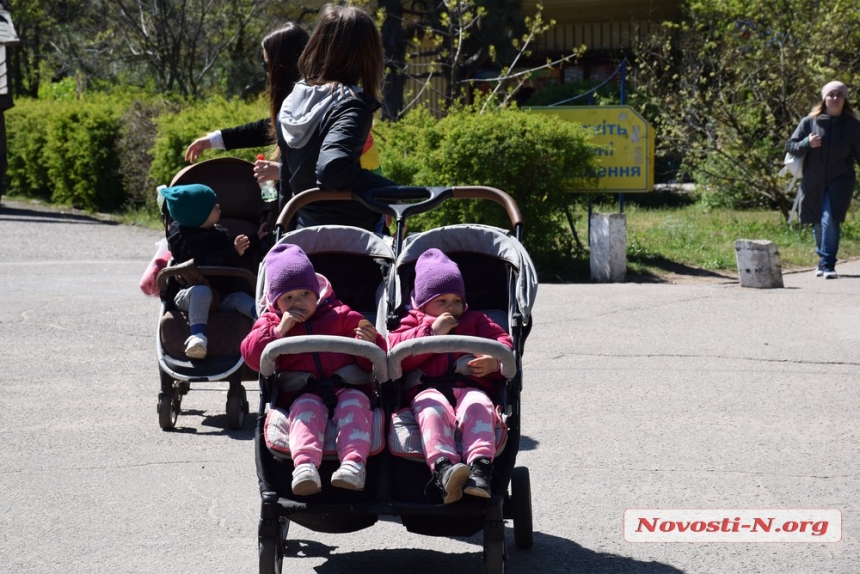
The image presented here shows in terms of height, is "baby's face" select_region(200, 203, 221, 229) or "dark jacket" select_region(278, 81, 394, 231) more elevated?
"dark jacket" select_region(278, 81, 394, 231)

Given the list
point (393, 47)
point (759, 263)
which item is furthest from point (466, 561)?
point (393, 47)

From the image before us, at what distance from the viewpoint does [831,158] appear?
40.1 ft

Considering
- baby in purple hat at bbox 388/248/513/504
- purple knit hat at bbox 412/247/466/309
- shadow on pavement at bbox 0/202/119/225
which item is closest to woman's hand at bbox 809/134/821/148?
baby in purple hat at bbox 388/248/513/504

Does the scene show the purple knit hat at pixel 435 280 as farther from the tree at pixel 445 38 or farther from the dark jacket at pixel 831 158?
the tree at pixel 445 38

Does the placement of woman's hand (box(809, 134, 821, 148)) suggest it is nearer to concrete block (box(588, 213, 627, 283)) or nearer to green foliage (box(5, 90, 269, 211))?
concrete block (box(588, 213, 627, 283))

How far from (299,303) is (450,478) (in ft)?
2.88

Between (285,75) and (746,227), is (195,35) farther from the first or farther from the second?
(285,75)

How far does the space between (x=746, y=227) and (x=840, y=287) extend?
169 inches

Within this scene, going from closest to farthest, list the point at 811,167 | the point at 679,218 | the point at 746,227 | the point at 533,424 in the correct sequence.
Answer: the point at 533,424, the point at 811,167, the point at 746,227, the point at 679,218

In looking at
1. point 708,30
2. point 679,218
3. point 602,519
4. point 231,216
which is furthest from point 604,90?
point 602,519

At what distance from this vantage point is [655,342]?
8.84 meters

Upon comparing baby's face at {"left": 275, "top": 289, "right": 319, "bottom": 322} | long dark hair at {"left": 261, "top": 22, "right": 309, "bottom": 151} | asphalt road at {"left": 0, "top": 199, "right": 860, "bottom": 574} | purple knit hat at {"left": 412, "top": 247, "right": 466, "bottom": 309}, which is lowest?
asphalt road at {"left": 0, "top": 199, "right": 860, "bottom": 574}

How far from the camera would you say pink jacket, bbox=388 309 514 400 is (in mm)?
4074

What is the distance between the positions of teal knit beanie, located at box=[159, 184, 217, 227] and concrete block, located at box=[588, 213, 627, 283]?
20.5 ft
